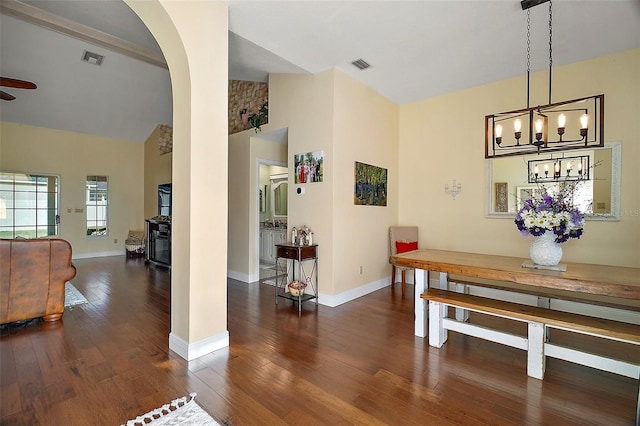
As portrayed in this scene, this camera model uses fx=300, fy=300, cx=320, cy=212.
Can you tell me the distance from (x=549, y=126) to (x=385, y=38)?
7.73 ft

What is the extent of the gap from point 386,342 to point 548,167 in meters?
3.01

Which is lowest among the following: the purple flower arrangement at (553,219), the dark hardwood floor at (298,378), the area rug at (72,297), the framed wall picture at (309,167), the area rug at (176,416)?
the dark hardwood floor at (298,378)

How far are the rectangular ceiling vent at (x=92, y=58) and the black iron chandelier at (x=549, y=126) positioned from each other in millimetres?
6186

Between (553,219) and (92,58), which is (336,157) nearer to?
(553,219)

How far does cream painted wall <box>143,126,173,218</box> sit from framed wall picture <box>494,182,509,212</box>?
7081mm

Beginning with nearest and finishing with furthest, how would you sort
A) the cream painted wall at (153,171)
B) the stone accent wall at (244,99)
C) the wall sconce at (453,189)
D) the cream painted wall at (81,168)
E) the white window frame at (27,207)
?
the wall sconce at (453,189) < the stone accent wall at (244,99) < the white window frame at (27,207) < the cream painted wall at (81,168) < the cream painted wall at (153,171)

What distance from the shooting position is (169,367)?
2299 mm

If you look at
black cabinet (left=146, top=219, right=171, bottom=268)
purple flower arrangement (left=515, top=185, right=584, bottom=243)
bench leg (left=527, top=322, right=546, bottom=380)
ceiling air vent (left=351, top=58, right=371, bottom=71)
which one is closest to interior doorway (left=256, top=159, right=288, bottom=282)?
black cabinet (left=146, top=219, right=171, bottom=268)

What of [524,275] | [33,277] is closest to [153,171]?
[33,277]

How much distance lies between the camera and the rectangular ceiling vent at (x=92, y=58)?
5121 millimetres

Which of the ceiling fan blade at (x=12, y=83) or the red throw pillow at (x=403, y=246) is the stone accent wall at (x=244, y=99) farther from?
the red throw pillow at (x=403, y=246)

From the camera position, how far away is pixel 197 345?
2.45m

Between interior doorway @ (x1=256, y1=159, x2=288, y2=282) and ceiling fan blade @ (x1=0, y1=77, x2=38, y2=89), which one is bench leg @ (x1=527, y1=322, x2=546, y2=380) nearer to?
interior doorway @ (x1=256, y1=159, x2=288, y2=282)

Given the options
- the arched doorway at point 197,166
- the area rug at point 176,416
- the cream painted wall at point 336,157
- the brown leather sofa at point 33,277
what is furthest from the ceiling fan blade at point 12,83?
the area rug at point 176,416
